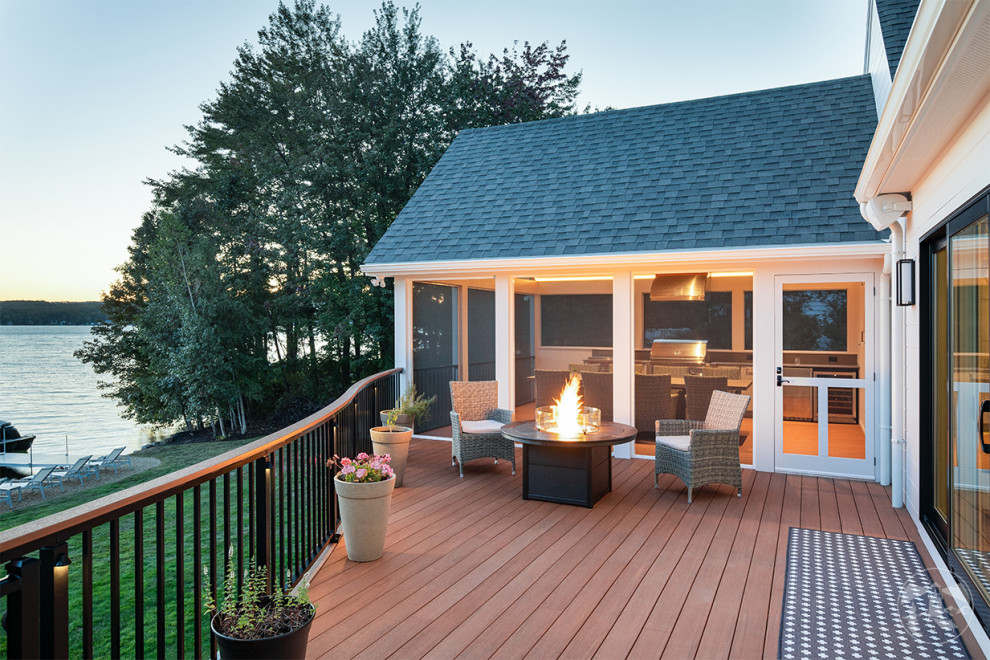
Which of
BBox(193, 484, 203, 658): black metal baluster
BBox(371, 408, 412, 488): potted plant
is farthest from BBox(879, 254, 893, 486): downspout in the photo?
BBox(193, 484, 203, 658): black metal baluster

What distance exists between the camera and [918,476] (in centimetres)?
428

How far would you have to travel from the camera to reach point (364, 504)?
383cm

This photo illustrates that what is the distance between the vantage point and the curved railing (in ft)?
5.16

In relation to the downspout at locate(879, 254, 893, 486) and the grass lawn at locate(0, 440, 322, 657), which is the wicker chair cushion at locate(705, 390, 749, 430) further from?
the grass lawn at locate(0, 440, 322, 657)

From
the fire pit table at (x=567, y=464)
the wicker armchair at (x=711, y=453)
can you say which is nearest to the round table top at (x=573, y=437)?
the fire pit table at (x=567, y=464)

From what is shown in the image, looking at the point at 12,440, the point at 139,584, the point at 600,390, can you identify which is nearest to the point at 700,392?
the point at 600,390

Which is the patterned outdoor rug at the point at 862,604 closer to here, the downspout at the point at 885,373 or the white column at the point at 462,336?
the downspout at the point at 885,373

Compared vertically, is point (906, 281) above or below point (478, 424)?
above

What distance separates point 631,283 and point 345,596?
15.3 feet

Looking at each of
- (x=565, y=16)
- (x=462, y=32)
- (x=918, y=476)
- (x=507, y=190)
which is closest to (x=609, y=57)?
(x=565, y=16)

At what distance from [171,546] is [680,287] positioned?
7097 millimetres

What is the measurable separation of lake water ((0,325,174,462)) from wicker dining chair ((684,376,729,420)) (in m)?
14.9

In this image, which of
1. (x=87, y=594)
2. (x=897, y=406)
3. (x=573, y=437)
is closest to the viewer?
(x=87, y=594)

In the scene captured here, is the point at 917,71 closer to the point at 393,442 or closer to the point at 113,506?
the point at 113,506
